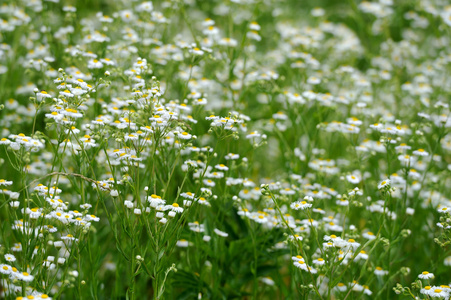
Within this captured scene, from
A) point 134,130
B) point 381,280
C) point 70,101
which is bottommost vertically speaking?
point 381,280

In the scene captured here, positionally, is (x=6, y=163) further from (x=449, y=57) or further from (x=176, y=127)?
(x=449, y=57)

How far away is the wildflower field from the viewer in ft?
8.50

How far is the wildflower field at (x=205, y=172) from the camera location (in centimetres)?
259

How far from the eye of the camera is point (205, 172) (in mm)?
3047

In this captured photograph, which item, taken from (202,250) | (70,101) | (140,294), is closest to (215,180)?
(202,250)

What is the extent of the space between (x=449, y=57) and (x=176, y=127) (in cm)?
310

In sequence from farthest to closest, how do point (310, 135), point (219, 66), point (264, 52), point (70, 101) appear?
point (264, 52), point (219, 66), point (310, 135), point (70, 101)

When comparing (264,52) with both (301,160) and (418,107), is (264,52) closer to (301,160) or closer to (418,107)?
(418,107)

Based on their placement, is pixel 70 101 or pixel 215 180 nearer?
pixel 70 101

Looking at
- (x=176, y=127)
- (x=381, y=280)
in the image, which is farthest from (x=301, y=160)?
(x=176, y=127)

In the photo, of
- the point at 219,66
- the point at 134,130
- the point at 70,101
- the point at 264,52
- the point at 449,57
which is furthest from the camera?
the point at 264,52

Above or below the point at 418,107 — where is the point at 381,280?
below

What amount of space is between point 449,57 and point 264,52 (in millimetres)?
2060

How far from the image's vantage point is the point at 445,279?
356 centimetres
